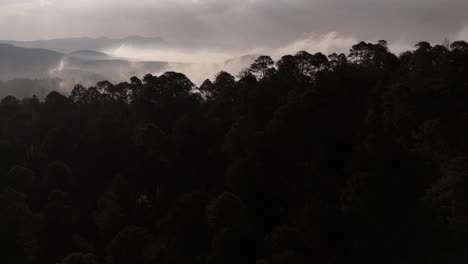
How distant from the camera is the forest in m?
30.0

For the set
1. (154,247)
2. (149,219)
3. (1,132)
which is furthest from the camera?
(1,132)

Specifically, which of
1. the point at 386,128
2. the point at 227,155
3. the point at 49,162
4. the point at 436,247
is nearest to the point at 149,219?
the point at 227,155

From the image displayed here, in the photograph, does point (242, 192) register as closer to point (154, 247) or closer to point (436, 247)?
point (154, 247)

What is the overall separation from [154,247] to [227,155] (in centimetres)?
1448

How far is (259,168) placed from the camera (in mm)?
39781

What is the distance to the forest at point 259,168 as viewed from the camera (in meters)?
30.0

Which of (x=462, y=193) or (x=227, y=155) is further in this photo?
(x=227, y=155)

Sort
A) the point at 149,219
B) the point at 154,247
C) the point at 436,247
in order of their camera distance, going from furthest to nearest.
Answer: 1. the point at 149,219
2. the point at 154,247
3. the point at 436,247

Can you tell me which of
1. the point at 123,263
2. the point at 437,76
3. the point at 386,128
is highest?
the point at 437,76

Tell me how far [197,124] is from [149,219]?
10.8 m

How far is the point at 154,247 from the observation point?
1270 inches

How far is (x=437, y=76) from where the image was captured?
115 ft

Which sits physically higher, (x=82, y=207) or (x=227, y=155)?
(x=227, y=155)

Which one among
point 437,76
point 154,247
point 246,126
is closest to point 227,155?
point 246,126
